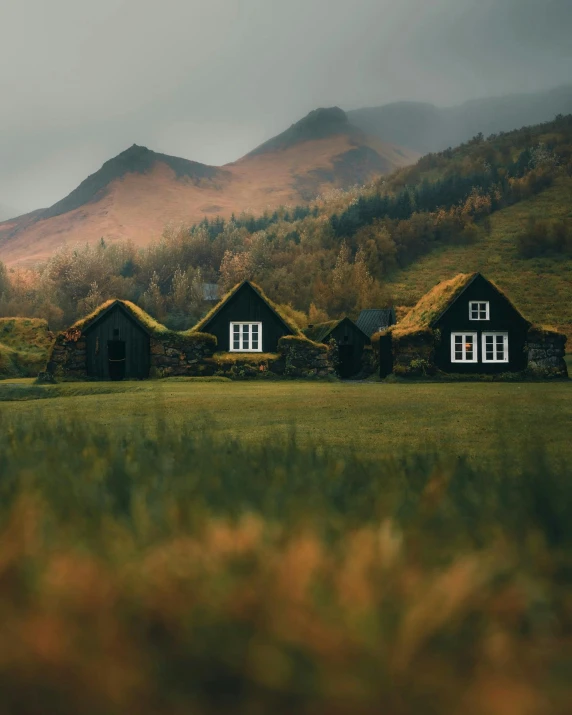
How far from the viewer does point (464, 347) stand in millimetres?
33625

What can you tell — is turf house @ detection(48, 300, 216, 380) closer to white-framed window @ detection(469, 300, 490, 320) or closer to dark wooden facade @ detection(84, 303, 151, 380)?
dark wooden facade @ detection(84, 303, 151, 380)

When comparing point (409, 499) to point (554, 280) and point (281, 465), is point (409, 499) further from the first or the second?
point (554, 280)

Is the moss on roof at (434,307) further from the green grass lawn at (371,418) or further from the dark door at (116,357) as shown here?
the green grass lawn at (371,418)

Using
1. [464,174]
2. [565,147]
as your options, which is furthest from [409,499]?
[565,147]

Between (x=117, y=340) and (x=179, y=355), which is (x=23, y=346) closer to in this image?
(x=117, y=340)

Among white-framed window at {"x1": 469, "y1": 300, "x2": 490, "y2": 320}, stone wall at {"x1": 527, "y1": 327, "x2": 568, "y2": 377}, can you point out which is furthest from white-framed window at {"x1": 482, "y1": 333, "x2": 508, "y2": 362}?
stone wall at {"x1": 527, "y1": 327, "x2": 568, "y2": 377}

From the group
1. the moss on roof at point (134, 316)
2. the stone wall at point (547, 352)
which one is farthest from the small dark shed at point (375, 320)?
the moss on roof at point (134, 316)

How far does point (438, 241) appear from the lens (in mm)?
74750

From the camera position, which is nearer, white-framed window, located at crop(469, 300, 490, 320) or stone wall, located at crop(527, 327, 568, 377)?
stone wall, located at crop(527, 327, 568, 377)

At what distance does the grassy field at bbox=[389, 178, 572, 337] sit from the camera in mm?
56750

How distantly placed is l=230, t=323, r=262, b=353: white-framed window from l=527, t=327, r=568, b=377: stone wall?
13873 millimetres

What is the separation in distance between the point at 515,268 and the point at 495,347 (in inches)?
1355

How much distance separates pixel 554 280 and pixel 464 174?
3127 cm

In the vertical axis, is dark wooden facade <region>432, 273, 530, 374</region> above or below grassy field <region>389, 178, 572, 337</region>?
below
